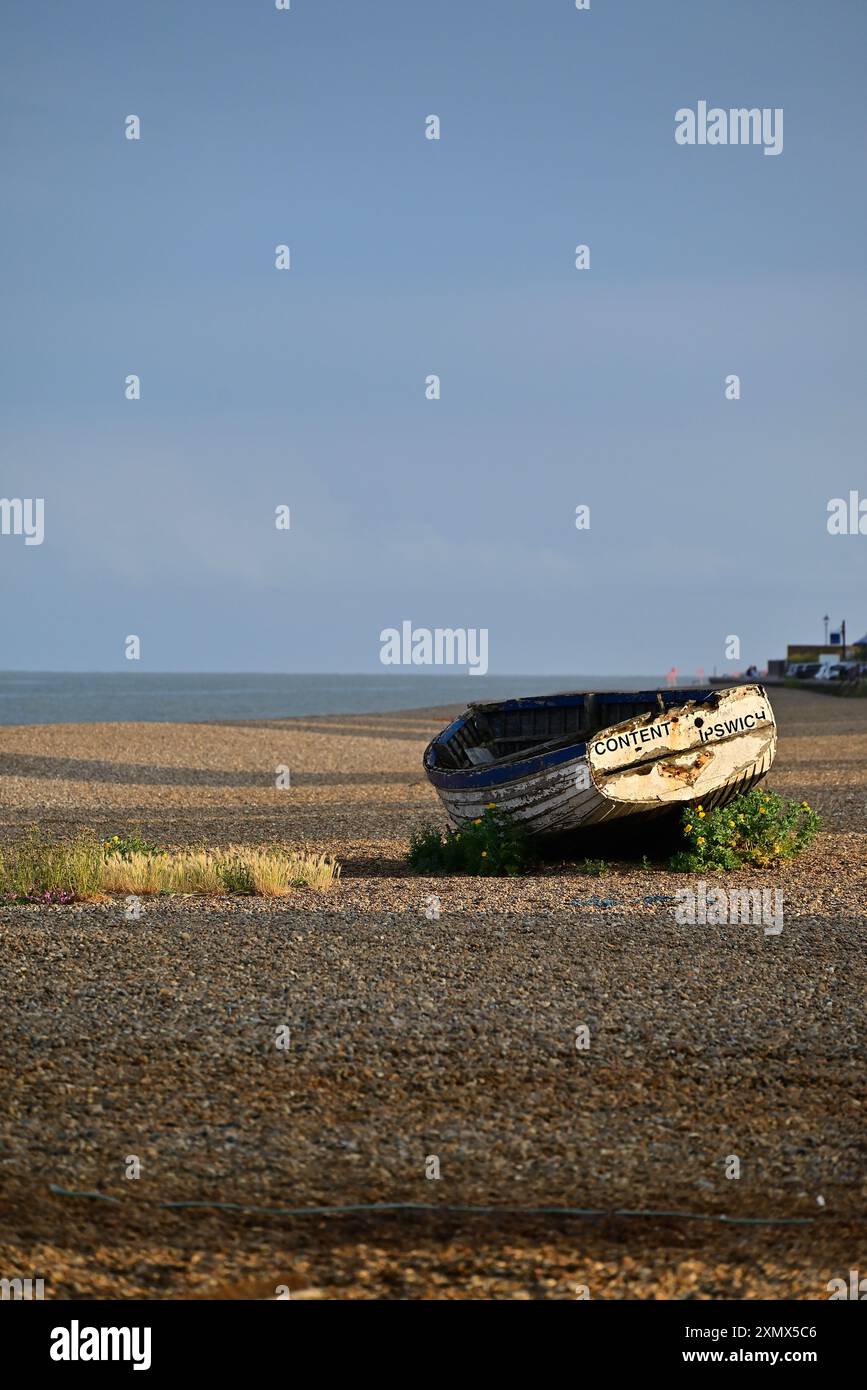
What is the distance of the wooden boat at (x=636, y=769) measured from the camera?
41.0ft

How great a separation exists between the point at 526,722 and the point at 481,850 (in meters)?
3.58

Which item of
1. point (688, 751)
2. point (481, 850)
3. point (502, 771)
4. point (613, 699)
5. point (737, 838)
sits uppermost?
point (613, 699)

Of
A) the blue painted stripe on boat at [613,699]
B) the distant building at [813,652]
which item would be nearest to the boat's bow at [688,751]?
the blue painted stripe on boat at [613,699]

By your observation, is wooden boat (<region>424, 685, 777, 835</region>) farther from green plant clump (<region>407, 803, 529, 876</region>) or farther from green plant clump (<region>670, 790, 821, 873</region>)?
green plant clump (<region>670, 790, 821, 873</region>)

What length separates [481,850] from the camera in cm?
1309

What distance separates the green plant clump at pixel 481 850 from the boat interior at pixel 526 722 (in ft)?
5.60

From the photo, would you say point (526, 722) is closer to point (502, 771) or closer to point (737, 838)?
point (502, 771)

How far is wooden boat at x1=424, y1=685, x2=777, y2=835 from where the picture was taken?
41.0ft

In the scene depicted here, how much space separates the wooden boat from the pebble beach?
0.96 m

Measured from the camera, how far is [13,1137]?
5750mm

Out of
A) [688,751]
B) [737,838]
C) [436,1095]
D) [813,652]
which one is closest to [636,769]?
[688,751]

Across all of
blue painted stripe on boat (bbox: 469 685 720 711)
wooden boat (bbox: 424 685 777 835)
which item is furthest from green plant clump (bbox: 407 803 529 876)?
blue painted stripe on boat (bbox: 469 685 720 711)

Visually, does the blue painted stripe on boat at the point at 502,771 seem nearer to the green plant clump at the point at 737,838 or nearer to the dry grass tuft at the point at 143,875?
the green plant clump at the point at 737,838
